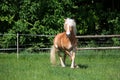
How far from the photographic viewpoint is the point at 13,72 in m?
13.2

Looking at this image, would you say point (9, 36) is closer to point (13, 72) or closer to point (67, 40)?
point (67, 40)

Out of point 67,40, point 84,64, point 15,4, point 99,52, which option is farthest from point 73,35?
point 15,4

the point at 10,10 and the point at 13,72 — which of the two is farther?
the point at 10,10

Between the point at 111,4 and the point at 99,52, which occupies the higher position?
the point at 111,4

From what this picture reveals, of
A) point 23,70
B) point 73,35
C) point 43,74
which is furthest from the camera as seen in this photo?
point 73,35

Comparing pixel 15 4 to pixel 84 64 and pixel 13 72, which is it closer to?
pixel 84 64

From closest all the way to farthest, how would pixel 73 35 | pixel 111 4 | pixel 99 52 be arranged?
pixel 73 35
pixel 99 52
pixel 111 4

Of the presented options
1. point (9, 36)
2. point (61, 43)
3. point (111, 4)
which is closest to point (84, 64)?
point (61, 43)

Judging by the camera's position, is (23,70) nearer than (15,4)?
Yes

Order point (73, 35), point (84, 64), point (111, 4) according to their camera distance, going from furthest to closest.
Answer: point (111, 4) → point (84, 64) → point (73, 35)

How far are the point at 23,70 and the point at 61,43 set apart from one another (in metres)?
2.01

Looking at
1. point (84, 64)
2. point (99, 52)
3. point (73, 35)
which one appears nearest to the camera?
point (73, 35)

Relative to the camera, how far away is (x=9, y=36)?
20812mm

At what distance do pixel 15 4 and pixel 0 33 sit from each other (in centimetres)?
165
